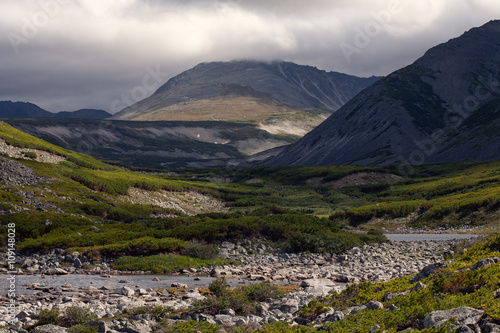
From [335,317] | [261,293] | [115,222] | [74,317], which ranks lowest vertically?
[115,222]

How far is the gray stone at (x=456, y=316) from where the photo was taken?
12.2 m

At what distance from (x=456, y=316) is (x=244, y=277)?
762 inches

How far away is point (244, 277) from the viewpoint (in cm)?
3103

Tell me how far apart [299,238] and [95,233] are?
16732mm

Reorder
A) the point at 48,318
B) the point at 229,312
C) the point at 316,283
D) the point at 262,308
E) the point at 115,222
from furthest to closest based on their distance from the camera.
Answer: the point at 115,222 < the point at 316,283 < the point at 262,308 < the point at 229,312 < the point at 48,318

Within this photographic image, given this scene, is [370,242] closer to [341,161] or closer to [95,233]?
[95,233]

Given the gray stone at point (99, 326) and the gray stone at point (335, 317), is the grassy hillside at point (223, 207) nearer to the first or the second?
the gray stone at point (99, 326)

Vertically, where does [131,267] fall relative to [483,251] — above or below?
below

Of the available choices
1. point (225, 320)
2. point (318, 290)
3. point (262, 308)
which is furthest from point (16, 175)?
point (225, 320)

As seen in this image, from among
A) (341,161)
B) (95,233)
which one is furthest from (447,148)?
(95,233)

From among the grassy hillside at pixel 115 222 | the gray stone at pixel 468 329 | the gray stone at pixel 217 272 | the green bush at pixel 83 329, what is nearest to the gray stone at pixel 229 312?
the green bush at pixel 83 329

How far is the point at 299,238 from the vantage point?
137ft

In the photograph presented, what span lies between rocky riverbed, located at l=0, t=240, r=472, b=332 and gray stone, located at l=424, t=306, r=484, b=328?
578 centimetres

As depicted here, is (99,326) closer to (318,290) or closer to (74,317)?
(74,317)
